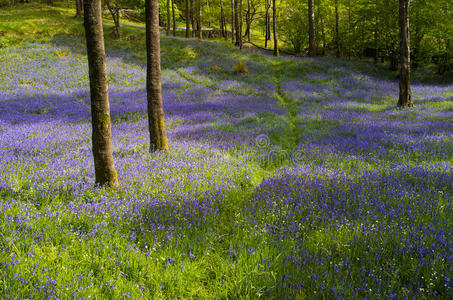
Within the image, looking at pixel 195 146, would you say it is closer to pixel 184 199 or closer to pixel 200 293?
pixel 184 199

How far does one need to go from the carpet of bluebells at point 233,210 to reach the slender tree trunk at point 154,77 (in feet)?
2.29

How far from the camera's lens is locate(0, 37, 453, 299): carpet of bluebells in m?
3.26

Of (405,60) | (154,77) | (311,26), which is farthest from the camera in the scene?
(311,26)

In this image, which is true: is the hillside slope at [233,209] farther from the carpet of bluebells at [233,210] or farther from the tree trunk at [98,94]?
the tree trunk at [98,94]

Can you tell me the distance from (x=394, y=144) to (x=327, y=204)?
565 centimetres

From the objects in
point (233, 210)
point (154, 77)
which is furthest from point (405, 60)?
point (233, 210)

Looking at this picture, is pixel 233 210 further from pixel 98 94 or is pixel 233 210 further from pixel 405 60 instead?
pixel 405 60

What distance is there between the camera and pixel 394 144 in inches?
365

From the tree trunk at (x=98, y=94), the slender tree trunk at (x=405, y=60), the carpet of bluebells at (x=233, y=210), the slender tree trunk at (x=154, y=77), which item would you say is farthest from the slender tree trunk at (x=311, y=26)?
the tree trunk at (x=98, y=94)

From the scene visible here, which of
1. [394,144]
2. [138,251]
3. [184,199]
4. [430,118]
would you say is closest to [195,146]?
[184,199]

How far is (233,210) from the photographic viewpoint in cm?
528

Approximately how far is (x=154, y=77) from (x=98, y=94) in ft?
9.53

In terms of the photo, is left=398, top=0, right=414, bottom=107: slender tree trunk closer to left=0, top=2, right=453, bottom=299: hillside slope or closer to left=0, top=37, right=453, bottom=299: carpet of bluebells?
left=0, top=2, right=453, bottom=299: hillside slope

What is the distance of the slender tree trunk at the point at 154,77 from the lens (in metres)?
7.71
